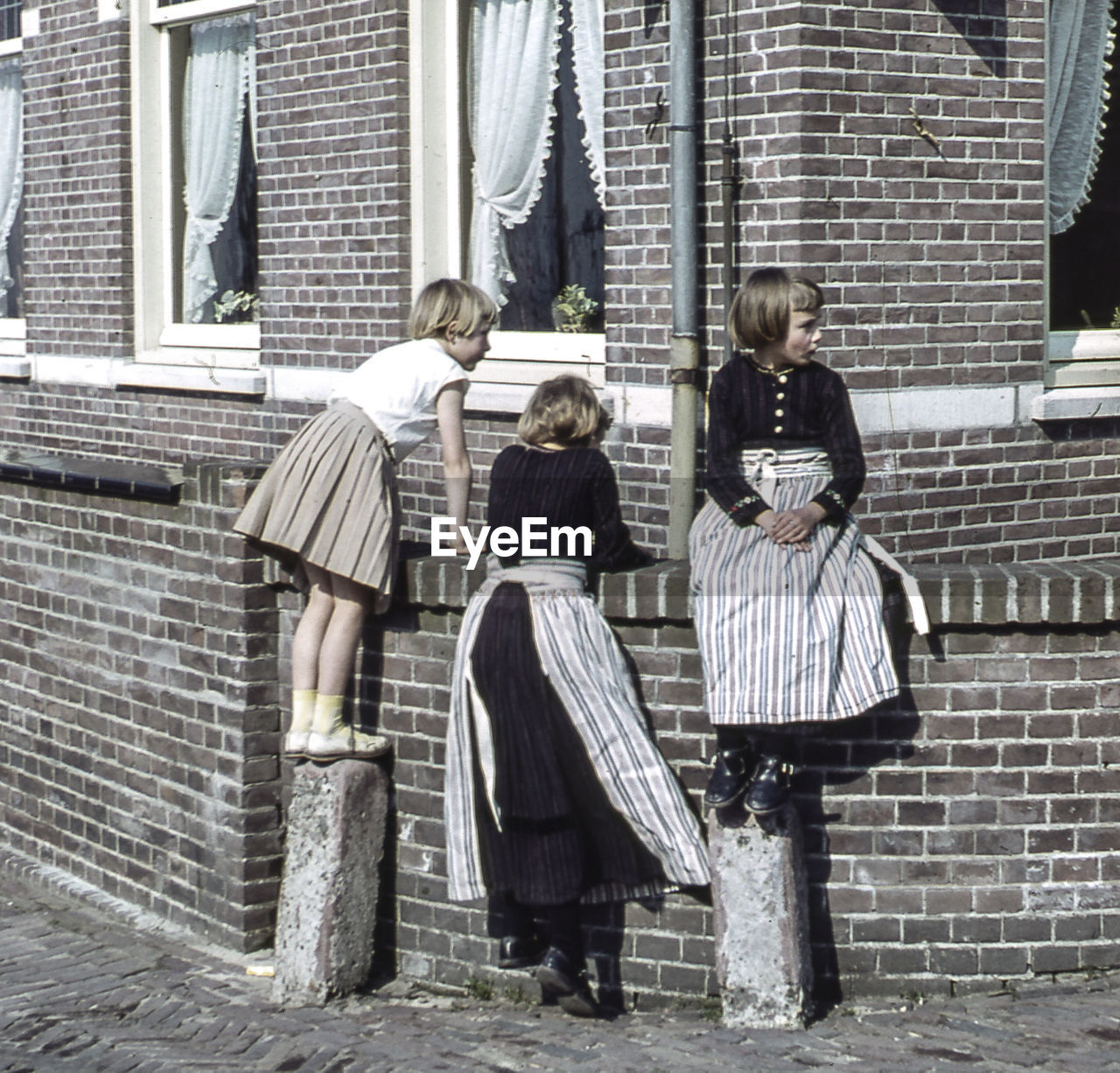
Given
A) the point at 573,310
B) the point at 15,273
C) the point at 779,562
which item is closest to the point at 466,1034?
the point at 779,562

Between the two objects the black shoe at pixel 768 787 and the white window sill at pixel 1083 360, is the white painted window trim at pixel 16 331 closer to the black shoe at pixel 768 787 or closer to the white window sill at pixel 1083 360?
the white window sill at pixel 1083 360

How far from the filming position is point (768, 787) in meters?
5.57

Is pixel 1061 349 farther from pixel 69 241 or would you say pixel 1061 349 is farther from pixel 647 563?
pixel 69 241

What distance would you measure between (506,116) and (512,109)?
44mm

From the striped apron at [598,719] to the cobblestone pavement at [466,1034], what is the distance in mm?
455

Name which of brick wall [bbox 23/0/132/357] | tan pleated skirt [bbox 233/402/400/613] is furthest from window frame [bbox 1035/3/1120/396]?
brick wall [bbox 23/0/132/357]

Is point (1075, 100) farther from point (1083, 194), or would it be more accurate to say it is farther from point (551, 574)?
point (551, 574)

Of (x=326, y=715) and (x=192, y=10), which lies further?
(x=192, y=10)

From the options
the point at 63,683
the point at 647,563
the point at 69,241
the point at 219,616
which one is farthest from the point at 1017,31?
the point at 69,241

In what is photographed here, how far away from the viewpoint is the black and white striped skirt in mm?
5535

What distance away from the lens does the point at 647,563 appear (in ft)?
19.9

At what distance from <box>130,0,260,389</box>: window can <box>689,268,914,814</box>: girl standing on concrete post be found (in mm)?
4624

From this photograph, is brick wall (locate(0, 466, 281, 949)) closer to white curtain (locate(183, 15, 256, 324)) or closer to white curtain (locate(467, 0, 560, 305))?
white curtain (locate(467, 0, 560, 305))

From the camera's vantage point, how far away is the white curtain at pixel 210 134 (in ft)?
32.6
